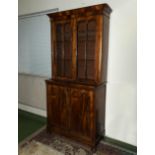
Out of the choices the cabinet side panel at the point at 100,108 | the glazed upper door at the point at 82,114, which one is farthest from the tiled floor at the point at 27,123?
the cabinet side panel at the point at 100,108

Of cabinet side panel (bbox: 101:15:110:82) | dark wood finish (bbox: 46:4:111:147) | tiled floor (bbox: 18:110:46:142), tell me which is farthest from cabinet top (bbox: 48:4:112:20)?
tiled floor (bbox: 18:110:46:142)

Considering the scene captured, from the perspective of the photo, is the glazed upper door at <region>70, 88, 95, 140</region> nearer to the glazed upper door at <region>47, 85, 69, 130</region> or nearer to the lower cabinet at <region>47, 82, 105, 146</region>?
the lower cabinet at <region>47, 82, 105, 146</region>

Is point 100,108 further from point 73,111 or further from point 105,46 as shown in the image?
point 105,46

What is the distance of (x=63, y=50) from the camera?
8.00 feet

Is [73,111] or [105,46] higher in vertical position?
[105,46]

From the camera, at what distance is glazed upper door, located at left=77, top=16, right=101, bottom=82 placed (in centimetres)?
210

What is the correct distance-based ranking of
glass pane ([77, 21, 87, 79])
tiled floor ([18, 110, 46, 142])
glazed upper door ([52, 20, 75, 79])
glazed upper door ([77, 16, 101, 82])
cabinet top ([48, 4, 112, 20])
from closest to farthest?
cabinet top ([48, 4, 112, 20]) → glazed upper door ([77, 16, 101, 82]) → glass pane ([77, 21, 87, 79]) → glazed upper door ([52, 20, 75, 79]) → tiled floor ([18, 110, 46, 142])

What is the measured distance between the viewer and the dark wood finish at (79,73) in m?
2.10

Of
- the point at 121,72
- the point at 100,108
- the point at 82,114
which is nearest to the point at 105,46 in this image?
the point at 121,72

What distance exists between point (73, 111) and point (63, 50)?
960mm

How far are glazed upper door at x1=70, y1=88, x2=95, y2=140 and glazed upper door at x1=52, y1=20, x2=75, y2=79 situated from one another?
0.33 metres

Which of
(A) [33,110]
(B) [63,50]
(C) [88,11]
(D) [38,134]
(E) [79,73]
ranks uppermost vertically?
(C) [88,11]
